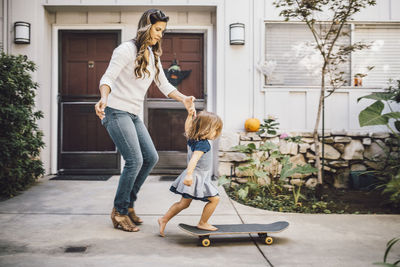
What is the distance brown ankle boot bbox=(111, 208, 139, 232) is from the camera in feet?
9.68

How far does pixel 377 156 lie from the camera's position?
5062 mm

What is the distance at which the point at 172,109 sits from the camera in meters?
5.72

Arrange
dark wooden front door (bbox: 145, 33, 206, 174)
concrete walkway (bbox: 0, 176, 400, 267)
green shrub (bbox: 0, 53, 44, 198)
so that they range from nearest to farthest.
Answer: concrete walkway (bbox: 0, 176, 400, 267)
green shrub (bbox: 0, 53, 44, 198)
dark wooden front door (bbox: 145, 33, 206, 174)

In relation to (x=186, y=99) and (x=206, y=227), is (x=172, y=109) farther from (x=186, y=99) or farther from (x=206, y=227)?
(x=206, y=227)

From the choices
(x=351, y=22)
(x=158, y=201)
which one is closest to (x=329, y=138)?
(x=351, y=22)

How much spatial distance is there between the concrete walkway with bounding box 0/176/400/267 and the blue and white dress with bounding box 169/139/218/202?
383mm

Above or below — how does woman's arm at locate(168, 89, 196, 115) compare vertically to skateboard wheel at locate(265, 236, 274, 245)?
above

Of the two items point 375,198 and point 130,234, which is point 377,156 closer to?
point 375,198

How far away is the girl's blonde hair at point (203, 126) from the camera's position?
8.66 feet

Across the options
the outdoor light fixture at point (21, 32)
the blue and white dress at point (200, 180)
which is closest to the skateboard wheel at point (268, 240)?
the blue and white dress at point (200, 180)

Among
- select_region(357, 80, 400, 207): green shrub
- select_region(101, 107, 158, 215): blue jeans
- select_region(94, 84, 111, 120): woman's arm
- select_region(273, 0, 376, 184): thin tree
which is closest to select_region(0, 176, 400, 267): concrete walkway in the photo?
select_region(101, 107, 158, 215): blue jeans

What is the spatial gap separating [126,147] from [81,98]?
10.5 feet

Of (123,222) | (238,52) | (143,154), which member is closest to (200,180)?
(143,154)

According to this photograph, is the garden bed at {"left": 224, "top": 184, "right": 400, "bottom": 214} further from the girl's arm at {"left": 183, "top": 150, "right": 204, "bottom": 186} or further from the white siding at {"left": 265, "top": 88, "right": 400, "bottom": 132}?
the girl's arm at {"left": 183, "top": 150, "right": 204, "bottom": 186}
